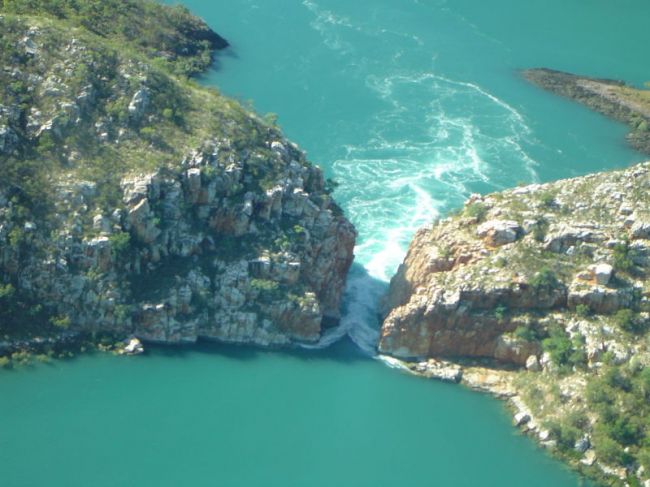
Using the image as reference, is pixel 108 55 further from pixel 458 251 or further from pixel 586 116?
pixel 586 116

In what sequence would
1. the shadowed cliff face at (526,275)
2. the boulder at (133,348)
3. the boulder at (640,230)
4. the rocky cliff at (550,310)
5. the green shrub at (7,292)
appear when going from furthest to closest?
the boulder at (640,230)
the shadowed cliff face at (526,275)
the boulder at (133,348)
the green shrub at (7,292)
the rocky cliff at (550,310)

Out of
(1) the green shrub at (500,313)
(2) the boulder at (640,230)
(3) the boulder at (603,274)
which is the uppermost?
(2) the boulder at (640,230)

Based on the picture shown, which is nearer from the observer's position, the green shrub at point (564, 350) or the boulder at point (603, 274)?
the green shrub at point (564, 350)

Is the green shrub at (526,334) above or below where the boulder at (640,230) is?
below

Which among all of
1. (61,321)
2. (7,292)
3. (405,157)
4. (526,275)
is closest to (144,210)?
(61,321)

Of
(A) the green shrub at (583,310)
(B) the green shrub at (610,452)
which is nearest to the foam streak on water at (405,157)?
(A) the green shrub at (583,310)

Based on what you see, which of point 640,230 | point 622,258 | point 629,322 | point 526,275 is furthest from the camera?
point 640,230

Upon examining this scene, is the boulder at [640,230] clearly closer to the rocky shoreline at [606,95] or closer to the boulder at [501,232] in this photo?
the boulder at [501,232]

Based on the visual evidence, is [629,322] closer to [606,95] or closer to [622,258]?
[622,258]
